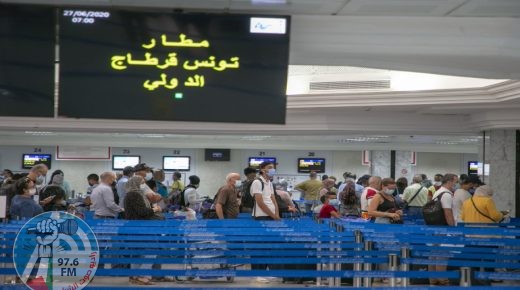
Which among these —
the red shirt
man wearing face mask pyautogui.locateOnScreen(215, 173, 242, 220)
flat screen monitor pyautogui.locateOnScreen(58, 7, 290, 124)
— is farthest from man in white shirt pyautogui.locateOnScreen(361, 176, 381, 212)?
flat screen monitor pyautogui.locateOnScreen(58, 7, 290, 124)

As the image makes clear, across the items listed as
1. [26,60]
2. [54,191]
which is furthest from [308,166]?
[26,60]

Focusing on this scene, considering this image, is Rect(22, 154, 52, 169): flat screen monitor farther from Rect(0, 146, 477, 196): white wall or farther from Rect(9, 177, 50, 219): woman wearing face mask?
Rect(9, 177, 50, 219): woman wearing face mask

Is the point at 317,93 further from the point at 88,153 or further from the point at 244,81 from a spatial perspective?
the point at 88,153

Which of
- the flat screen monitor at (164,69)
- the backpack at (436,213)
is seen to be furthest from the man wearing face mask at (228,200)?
the flat screen monitor at (164,69)

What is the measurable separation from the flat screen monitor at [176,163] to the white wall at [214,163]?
183 mm

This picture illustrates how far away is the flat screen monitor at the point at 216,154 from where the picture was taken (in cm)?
3058

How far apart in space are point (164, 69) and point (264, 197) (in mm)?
5818

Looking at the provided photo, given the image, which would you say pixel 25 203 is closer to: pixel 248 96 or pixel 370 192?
pixel 370 192

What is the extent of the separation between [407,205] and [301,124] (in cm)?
355

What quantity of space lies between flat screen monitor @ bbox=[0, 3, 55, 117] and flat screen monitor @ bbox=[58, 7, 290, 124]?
113 mm

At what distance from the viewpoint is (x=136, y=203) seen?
38.6 feet

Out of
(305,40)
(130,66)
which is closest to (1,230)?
(130,66)

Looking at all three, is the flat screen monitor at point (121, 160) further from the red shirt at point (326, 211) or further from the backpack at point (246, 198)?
the red shirt at point (326, 211)

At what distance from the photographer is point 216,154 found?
30641 millimetres
